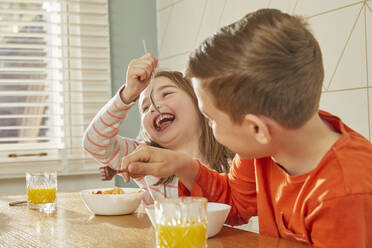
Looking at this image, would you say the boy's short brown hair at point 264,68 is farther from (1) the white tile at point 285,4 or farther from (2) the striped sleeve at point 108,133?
(1) the white tile at point 285,4

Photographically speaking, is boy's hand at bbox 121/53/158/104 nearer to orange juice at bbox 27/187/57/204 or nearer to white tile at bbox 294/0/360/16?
orange juice at bbox 27/187/57/204

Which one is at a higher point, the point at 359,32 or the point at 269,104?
the point at 359,32

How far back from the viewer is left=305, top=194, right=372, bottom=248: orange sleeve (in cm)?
78

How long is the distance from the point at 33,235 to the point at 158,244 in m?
0.33

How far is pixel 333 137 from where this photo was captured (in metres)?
0.90

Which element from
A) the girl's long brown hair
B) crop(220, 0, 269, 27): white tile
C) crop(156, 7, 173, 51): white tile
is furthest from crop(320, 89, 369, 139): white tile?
crop(156, 7, 173, 51): white tile

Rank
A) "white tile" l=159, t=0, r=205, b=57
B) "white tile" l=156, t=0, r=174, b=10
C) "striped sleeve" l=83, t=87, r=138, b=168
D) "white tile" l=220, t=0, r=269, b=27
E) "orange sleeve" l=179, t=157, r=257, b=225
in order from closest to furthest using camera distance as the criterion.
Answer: "orange sleeve" l=179, t=157, r=257, b=225
"striped sleeve" l=83, t=87, r=138, b=168
"white tile" l=220, t=0, r=269, b=27
"white tile" l=159, t=0, r=205, b=57
"white tile" l=156, t=0, r=174, b=10

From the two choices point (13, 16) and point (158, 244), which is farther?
point (13, 16)

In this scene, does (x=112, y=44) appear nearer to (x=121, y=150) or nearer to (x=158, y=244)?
(x=121, y=150)

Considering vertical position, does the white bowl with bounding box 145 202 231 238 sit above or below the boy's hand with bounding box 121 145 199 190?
below

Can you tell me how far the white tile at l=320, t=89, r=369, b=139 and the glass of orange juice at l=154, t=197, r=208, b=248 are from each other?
0.99 meters

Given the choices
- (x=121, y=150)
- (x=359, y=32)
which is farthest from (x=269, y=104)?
(x=121, y=150)

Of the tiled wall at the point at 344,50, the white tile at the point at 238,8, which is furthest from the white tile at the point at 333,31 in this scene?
the white tile at the point at 238,8

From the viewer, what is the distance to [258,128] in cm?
86
